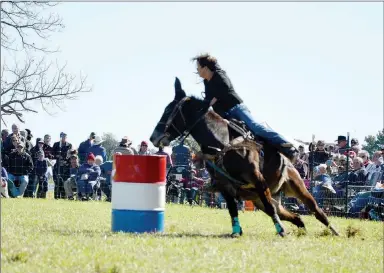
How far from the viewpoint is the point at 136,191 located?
12273mm

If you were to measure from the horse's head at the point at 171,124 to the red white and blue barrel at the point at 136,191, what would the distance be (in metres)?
0.28

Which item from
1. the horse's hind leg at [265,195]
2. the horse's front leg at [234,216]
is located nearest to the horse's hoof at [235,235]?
the horse's front leg at [234,216]

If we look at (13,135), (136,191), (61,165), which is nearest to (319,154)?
(61,165)

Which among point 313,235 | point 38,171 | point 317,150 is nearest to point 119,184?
point 313,235

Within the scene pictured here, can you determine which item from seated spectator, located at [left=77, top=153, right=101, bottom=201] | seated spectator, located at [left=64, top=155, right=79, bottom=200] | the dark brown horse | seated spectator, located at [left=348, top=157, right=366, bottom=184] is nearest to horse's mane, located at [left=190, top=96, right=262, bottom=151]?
the dark brown horse

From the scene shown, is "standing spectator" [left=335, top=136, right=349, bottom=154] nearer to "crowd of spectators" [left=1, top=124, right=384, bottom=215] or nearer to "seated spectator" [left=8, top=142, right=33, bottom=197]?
"crowd of spectators" [left=1, top=124, right=384, bottom=215]

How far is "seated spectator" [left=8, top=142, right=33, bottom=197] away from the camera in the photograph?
25406 mm

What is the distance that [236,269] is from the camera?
8.61 meters

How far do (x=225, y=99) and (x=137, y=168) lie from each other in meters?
1.63

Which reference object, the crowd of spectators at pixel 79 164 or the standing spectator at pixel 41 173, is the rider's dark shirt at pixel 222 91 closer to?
the crowd of spectators at pixel 79 164

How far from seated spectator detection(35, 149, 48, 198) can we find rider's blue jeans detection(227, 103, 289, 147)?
1455 cm

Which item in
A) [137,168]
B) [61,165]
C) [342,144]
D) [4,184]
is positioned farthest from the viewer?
[61,165]

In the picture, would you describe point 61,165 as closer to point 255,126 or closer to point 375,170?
point 375,170

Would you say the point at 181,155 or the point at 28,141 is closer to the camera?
the point at 181,155
